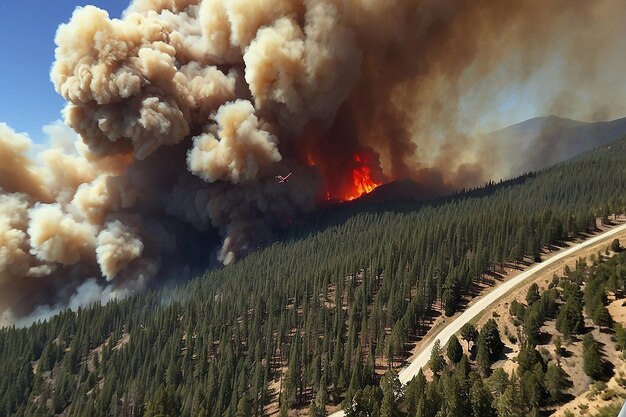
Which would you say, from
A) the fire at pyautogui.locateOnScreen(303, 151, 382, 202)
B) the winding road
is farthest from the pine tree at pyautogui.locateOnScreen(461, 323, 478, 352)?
the fire at pyautogui.locateOnScreen(303, 151, 382, 202)

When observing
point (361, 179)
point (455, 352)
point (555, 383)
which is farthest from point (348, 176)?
point (555, 383)

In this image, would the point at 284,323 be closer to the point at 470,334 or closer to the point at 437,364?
the point at 437,364

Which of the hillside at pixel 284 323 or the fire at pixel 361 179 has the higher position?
the fire at pixel 361 179

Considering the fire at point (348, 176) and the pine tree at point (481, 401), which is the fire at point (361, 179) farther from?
the pine tree at point (481, 401)

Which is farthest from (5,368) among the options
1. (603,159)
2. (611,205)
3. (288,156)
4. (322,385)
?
(603,159)

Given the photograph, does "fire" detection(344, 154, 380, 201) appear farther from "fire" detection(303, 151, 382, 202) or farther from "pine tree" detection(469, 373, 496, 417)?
"pine tree" detection(469, 373, 496, 417)

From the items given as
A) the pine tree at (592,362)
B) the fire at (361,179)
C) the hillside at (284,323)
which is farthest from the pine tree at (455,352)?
the fire at (361,179)

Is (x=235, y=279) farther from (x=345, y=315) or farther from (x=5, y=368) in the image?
(x=5, y=368)
